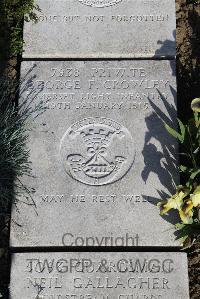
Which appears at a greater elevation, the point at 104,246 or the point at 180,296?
the point at 104,246

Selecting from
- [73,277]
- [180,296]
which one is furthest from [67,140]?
[180,296]

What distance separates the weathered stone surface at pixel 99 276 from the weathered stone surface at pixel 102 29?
169 centimetres

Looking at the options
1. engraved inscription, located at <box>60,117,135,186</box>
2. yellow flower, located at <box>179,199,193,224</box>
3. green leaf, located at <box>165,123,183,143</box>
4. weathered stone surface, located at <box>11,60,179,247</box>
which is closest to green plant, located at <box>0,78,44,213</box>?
weathered stone surface, located at <box>11,60,179,247</box>

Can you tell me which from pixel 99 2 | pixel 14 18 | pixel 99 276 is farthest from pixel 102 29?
pixel 99 276

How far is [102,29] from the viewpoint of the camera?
428 cm

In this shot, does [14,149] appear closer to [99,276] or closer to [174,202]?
[99,276]

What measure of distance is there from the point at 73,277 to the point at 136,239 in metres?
0.55

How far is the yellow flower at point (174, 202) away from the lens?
139 inches

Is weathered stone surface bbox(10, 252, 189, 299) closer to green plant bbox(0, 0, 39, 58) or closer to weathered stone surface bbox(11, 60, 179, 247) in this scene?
weathered stone surface bbox(11, 60, 179, 247)

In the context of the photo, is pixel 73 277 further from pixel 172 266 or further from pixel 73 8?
pixel 73 8

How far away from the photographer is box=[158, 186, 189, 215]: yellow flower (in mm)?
3536

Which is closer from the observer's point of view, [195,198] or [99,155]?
[195,198]

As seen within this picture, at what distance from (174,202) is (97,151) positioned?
0.76 meters

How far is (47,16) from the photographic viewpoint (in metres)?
4.32
